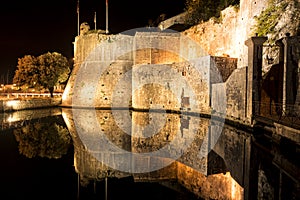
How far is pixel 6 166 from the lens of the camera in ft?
20.9

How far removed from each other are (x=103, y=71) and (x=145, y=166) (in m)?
18.7

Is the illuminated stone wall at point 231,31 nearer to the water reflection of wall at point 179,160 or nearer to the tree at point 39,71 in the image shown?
the water reflection of wall at point 179,160

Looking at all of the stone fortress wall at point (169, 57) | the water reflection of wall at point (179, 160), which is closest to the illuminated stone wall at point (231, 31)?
the stone fortress wall at point (169, 57)

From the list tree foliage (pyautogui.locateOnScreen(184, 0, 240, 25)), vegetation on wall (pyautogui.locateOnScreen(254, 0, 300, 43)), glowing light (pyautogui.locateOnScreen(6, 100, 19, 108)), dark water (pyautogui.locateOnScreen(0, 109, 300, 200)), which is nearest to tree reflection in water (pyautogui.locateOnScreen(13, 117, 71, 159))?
dark water (pyautogui.locateOnScreen(0, 109, 300, 200))

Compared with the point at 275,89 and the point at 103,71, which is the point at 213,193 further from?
the point at 103,71

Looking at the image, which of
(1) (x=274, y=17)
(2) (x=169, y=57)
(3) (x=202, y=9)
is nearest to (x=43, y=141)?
(1) (x=274, y=17)

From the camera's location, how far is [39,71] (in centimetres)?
2920

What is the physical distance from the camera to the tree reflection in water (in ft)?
25.8

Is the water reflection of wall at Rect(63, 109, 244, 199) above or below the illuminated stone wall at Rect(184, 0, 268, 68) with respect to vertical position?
A: below

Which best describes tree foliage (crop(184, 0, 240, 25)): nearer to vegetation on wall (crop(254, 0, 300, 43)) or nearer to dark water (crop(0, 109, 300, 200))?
vegetation on wall (crop(254, 0, 300, 43))

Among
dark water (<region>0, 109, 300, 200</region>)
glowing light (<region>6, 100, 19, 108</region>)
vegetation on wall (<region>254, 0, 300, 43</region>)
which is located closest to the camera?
dark water (<region>0, 109, 300, 200</region>)

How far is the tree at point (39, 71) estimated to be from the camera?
28.8m

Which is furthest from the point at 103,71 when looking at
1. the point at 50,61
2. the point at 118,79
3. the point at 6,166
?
the point at 6,166

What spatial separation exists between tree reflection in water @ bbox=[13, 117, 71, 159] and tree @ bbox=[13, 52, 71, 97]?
1769 cm
